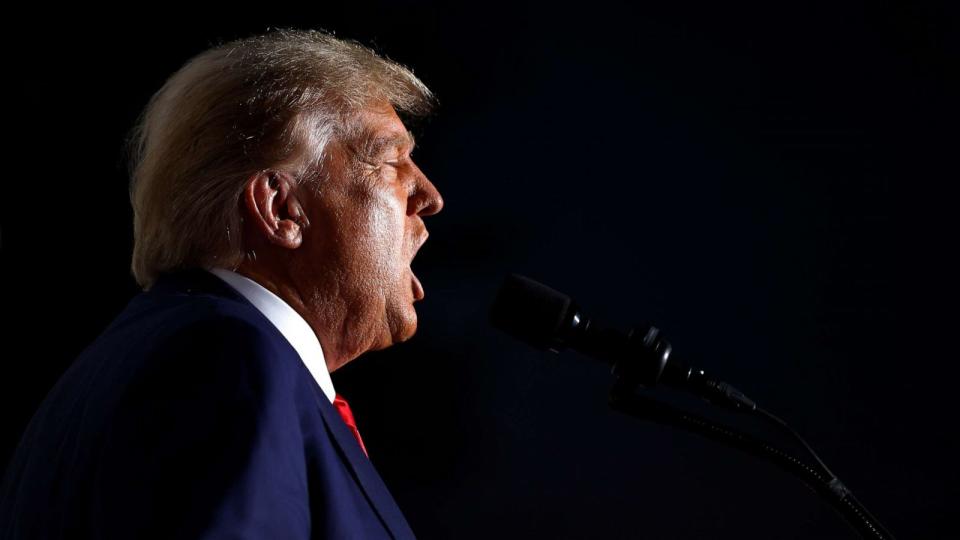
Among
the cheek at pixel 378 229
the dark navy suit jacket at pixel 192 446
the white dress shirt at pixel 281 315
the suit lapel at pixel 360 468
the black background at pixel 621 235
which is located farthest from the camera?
the black background at pixel 621 235

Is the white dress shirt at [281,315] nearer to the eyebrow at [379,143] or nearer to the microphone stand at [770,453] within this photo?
the eyebrow at [379,143]

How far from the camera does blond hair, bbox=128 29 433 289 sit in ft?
3.38

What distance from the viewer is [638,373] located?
89cm

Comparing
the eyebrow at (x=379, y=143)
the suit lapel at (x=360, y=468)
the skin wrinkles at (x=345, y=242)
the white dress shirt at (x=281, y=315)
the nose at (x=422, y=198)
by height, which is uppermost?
the eyebrow at (x=379, y=143)

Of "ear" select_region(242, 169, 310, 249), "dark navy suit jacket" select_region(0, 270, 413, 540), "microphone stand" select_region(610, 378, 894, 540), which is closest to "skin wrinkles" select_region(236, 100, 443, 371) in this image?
"ear" select_region(242, 169, 310, 249)

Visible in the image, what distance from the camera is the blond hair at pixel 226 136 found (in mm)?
1029

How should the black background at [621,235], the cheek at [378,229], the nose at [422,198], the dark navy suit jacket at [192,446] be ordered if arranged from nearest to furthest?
1. the dark navy suit jacket at [192,446]
2. the cheek at [378,229]
3. the nose at [422,198]
4. the black background at [621,235]

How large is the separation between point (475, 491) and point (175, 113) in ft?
2.70

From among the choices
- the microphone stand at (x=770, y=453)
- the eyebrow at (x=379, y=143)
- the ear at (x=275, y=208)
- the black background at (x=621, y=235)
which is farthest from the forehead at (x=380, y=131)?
the microphone stand at (x=770, y=453)

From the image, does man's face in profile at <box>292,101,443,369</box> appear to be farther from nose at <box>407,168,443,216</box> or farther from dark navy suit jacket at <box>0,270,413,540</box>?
dark navy suit jacket at <box>0,270,413,540</box>

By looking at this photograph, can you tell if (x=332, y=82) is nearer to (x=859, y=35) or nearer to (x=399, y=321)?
(x=399, y=321)

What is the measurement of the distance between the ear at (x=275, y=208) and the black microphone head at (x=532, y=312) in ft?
0.90

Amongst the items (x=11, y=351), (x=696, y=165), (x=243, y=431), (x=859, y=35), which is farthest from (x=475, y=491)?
(x=859, y=35)

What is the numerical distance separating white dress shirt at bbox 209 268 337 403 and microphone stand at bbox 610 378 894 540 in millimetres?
351
